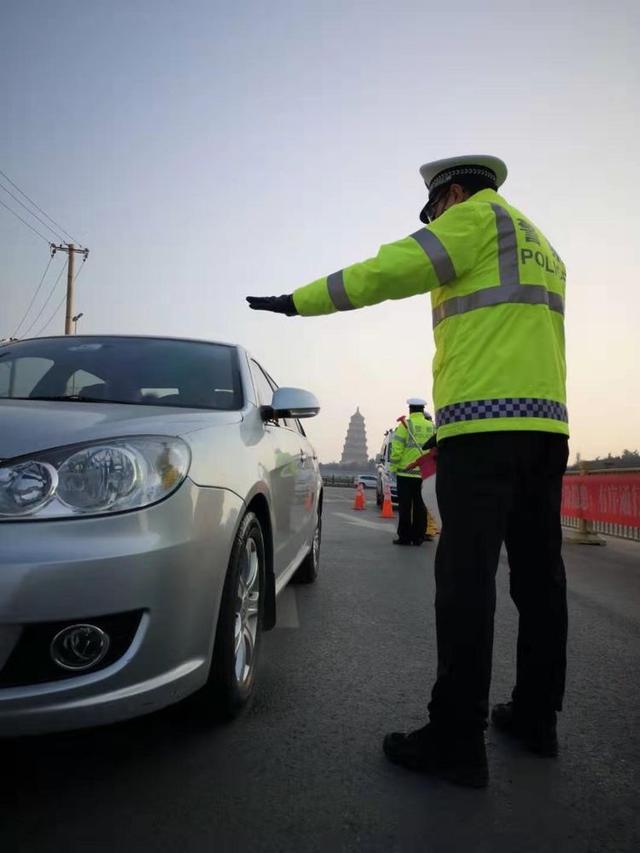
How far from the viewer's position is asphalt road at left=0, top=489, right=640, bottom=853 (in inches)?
63.7

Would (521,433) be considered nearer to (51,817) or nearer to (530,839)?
(530,839)

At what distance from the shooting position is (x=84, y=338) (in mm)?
3311

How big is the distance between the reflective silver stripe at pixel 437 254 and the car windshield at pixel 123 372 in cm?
108

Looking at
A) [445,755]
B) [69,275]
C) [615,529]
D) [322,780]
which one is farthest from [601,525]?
[69,275]

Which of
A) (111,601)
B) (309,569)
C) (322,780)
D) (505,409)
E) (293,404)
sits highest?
(293,404)

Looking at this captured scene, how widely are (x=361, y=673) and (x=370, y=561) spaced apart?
3.64 m

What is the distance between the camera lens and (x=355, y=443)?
193000mm

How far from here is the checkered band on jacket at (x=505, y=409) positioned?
2092mm

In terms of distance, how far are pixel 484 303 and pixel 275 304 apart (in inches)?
30.0

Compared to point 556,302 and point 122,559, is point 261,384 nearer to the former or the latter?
point 556,302

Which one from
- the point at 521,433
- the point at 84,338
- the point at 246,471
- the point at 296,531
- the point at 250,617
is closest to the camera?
the point at 521,433

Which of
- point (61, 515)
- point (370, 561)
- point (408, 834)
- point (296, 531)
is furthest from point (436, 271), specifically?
point (370, 561)

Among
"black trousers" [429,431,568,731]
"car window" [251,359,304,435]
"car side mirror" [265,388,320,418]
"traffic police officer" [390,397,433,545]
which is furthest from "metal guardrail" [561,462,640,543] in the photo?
"black trousers" [429,431,568,731]

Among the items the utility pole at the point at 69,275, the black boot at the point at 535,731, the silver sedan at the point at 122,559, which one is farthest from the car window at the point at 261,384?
the utility pole at the point at 69,275
